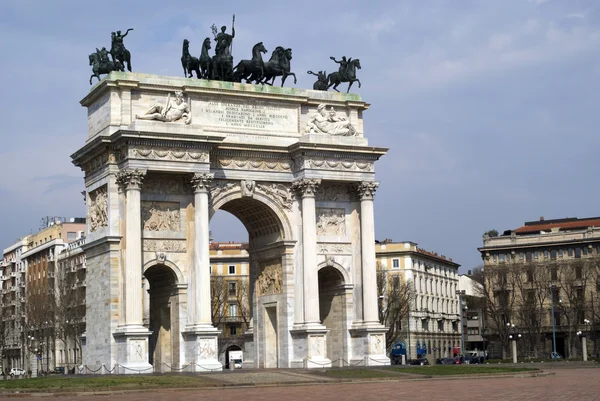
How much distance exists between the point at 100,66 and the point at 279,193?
1101 cm

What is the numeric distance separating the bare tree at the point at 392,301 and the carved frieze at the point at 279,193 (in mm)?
33262

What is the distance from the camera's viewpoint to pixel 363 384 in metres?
41.8

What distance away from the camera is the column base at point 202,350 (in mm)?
49375

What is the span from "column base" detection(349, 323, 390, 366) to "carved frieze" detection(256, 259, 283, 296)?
462 centimetres

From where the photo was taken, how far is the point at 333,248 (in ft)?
182

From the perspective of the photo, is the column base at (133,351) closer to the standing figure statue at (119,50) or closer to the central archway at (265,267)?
the central archway at (265,267)

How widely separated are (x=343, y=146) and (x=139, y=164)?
1088 centimetres

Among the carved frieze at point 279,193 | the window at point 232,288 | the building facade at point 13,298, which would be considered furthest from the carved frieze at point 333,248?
the building facade at point 13,298

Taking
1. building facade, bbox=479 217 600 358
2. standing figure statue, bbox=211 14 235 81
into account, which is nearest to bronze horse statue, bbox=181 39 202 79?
standing figure statue, bbox=211 14 235 81

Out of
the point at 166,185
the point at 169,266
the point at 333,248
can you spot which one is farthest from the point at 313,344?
the point at 166,185

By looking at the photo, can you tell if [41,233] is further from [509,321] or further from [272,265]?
[272,265]

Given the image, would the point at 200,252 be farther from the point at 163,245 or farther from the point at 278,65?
the point at 278,65

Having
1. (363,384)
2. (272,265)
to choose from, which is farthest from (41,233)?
(363,384)

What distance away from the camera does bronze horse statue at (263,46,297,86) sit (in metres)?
55.5
